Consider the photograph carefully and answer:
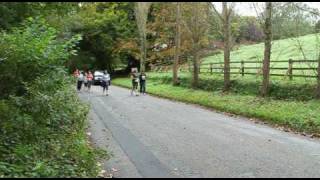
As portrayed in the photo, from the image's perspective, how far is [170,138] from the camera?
530 inches

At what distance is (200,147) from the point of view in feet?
39.4

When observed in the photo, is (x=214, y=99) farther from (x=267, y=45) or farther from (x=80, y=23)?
(x=80, y=23)

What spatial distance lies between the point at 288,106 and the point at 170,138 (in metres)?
7.42

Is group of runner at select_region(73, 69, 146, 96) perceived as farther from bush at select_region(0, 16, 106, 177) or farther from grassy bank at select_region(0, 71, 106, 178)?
bush at select_region(0, 16, 106, 177)

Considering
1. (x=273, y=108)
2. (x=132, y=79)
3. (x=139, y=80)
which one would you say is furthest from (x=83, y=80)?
(x=273, y=108)

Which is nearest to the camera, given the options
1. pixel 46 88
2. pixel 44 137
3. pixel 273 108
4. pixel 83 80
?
pixel 44 137

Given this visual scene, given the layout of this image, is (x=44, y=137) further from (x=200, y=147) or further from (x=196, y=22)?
(x=196, y=22)

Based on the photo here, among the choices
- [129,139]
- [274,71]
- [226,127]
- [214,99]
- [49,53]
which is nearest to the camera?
[49,53]

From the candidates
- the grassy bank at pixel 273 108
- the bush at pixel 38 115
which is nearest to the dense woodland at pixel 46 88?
the bush at pixel 38 115

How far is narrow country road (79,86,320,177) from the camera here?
30.9ft

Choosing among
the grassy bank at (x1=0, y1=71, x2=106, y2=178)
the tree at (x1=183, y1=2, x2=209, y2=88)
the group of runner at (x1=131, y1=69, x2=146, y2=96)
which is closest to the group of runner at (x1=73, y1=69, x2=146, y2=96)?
the group of runner at (x1=131, y1=69, x2=146, y2=96)

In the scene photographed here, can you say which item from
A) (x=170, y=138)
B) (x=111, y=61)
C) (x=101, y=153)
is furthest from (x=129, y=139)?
(x=111, y=61)

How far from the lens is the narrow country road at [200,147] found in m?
9.43

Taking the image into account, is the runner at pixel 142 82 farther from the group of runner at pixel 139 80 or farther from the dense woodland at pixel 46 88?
the dense woodland at pixel 46 88
